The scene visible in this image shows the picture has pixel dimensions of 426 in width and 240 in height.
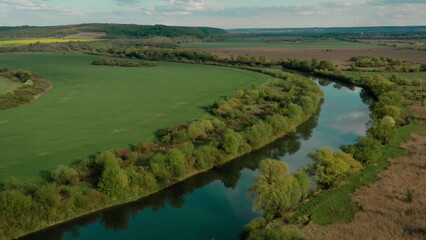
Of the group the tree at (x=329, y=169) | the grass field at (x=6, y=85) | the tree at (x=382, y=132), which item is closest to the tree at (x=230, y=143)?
the tree at (x=329, y=169)

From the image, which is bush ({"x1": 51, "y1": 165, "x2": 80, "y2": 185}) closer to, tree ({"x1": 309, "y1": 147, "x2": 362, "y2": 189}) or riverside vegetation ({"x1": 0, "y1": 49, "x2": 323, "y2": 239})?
riverside vegetation ({"x1": 0, "y1": 49, "x2": 323, "y2": 239})

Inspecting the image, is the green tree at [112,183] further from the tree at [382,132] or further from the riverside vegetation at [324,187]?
the tree at [382,132]

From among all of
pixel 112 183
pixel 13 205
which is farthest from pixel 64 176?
pixel 13 205

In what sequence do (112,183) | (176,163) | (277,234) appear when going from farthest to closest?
(176,163), (112,183), (277,234)

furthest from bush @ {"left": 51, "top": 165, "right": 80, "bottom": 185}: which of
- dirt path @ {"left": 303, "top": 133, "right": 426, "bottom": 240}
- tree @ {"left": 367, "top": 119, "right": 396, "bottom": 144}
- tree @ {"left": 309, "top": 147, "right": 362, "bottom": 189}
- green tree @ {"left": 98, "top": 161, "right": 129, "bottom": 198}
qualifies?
tree @ {"left": 367, "top": 119, "right": 396, "bottom": 144}

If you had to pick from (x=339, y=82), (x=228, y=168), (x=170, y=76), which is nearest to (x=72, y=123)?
(x=228, y=168)

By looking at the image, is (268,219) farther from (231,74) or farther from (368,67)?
(368,67)

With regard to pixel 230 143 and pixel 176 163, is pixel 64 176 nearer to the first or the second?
pixel 176 163
